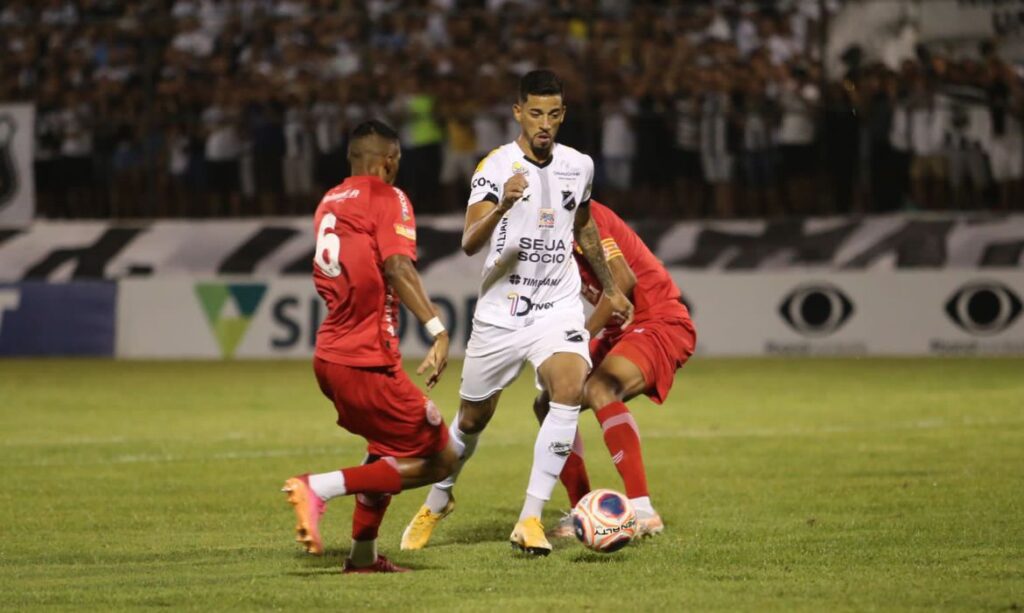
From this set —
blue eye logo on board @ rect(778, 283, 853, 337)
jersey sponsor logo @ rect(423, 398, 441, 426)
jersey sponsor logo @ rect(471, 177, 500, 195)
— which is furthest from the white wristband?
blue eye logo on board @ rect(778, 283, 853, 337)

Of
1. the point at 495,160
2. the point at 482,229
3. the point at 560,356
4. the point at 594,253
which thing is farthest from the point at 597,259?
the point at 482,229

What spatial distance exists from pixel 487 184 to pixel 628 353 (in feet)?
4.54

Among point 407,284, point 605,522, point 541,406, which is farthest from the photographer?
point 541,406

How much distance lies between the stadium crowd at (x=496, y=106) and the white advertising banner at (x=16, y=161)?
171mm

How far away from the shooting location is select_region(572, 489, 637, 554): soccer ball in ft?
24.3

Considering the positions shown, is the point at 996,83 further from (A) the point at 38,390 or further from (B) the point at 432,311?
(B) the point at 432,311

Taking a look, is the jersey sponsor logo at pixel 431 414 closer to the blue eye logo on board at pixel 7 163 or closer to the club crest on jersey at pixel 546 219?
the club crest on jersey at pixel 546 219

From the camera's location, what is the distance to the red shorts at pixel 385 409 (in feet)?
23.4

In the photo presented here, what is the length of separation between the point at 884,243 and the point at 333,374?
13.8 meters

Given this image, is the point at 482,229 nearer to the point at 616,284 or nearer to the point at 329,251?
the point at 329,251

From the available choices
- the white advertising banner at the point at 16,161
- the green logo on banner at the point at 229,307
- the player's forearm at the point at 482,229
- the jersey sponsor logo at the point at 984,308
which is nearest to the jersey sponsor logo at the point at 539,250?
the player's forearm at the point at 482,229

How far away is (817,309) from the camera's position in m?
20.0

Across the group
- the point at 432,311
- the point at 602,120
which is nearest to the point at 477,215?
the point at 432,311

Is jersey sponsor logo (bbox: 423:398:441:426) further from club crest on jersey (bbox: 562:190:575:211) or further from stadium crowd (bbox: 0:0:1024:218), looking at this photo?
stadium crowd (bbox: 0:0:1024:218)
